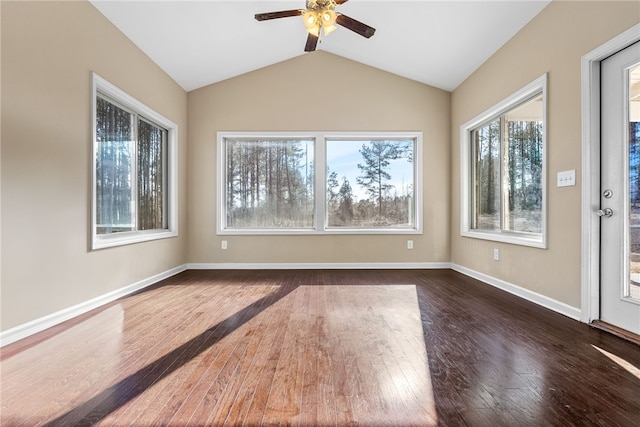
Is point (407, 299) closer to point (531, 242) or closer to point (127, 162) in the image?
point (531, 242)

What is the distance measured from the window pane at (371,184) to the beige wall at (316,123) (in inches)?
10.4

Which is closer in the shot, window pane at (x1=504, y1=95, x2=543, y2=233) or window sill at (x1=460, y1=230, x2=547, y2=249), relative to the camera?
window sill at (x1=460, y1=230, x2=547, y2=249)

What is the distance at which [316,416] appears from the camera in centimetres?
127

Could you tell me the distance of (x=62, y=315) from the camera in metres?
2.41

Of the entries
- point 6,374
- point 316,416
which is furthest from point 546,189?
point 6,374

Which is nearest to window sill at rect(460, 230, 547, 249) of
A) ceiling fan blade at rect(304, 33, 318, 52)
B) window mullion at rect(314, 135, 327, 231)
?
window mullion at rect(314, 135, 327, 231)

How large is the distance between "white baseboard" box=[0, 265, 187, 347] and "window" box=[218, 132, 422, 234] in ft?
5.55

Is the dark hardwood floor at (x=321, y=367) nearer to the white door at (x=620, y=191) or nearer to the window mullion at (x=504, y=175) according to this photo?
the white door at (x=620, y=191)

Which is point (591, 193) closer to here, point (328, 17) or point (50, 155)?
point (328, 17)

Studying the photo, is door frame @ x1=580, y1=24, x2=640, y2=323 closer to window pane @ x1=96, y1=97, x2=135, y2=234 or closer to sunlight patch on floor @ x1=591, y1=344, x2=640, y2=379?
sunlight patch on floor @ x1=591, y1=344, x2=640, y2=379

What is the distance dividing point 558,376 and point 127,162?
166 inches

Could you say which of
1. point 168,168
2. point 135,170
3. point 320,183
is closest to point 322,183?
point 320,183

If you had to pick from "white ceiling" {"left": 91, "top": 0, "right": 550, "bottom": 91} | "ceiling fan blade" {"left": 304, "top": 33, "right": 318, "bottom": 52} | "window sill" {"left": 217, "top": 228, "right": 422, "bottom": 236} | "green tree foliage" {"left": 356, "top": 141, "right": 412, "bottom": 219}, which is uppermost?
"white ceiling" {"left": 91, "top": 0, "right": 550, "bottom": 91}

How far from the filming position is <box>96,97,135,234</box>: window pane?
298 cm
